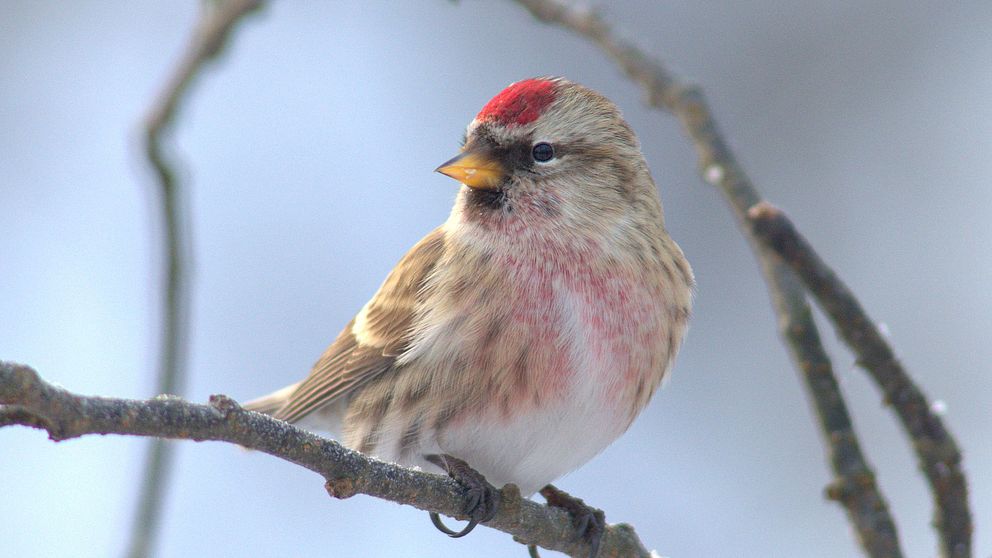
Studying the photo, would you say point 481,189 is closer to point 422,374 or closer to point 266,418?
point 422,374

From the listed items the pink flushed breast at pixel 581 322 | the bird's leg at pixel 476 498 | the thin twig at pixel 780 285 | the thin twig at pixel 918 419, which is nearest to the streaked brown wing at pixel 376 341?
the pink flushed breast at pixel 581 322

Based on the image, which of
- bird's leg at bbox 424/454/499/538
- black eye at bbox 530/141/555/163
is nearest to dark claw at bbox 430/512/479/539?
bird's leg at bbox 424/454/499/538

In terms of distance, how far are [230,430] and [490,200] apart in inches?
57.2

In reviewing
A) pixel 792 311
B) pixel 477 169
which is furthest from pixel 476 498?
pixel 477 169

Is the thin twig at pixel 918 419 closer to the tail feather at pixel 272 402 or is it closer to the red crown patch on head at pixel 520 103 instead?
the red crown patch on head at pixel 520 103

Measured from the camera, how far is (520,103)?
2.79 m

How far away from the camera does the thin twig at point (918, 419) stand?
6.31 ft

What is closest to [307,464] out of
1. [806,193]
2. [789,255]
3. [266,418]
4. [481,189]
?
[266,418]

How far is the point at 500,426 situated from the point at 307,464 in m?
0.98

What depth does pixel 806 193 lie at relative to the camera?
5164 mm

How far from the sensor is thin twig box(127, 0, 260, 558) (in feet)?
8.77

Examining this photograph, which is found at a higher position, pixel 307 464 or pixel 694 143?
pixel 694 143

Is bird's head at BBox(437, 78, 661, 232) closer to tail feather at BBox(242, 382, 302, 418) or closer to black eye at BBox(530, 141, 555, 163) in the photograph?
black eye at BBox(530, 141, 555, 163)

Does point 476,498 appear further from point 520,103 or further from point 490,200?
Result: point 520,103
